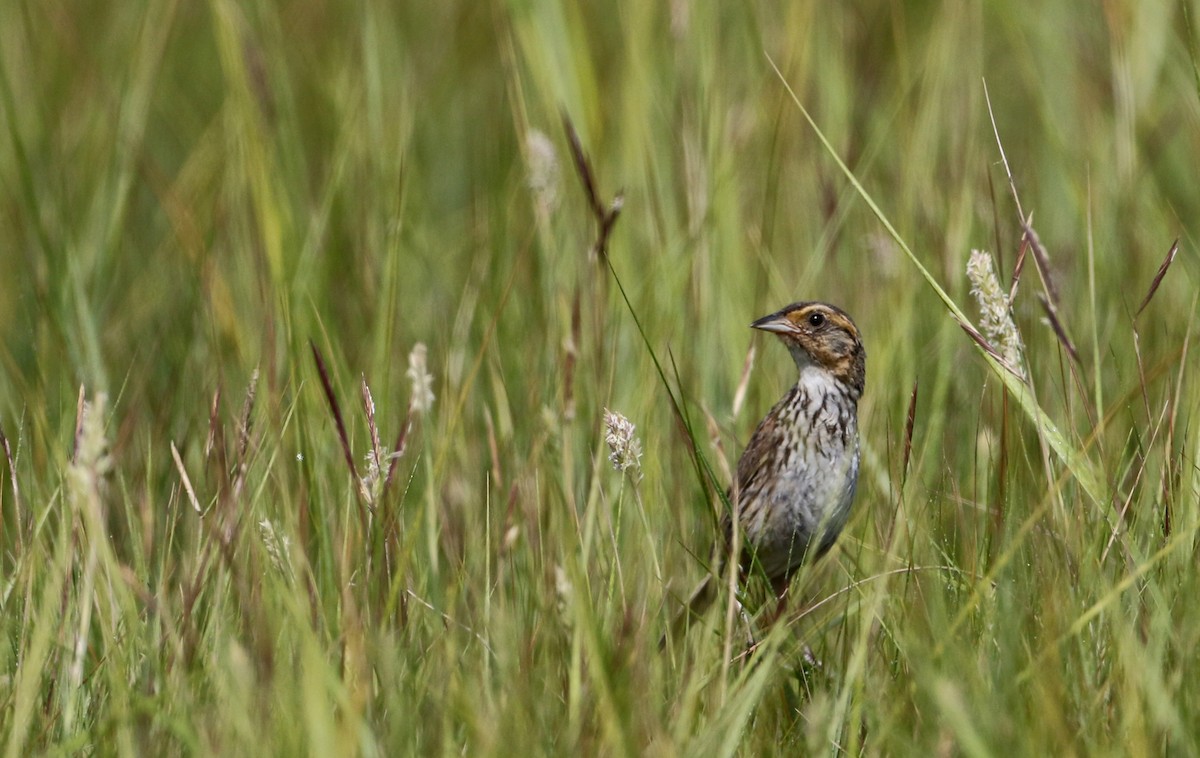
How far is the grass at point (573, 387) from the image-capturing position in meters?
2.34

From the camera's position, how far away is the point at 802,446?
3.65 metres

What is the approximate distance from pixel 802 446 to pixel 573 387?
873mm

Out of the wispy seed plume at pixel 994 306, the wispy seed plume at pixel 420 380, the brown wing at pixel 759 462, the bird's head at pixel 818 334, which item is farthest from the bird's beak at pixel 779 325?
the wispy seed plume at pixel 420 380

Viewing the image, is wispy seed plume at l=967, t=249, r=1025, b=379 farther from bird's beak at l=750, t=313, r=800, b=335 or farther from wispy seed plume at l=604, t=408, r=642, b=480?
bird's beak at l=750, t=313, r=800, b=335

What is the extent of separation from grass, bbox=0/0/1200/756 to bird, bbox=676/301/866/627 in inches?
3.1

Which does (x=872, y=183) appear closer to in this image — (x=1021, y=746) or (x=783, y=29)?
(x=783, y=29)

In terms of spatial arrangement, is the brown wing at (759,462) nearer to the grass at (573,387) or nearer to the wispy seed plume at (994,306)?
the grass at (573,387)

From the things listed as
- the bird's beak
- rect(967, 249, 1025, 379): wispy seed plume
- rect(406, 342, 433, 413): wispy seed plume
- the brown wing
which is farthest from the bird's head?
rect(406, 342, 433, 413): wispy seed plume

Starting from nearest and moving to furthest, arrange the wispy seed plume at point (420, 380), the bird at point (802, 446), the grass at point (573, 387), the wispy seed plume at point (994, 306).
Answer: the wispy seed plume at point (420, 380), the grass at point (573, 387), the wispy seed plume at point (994, 306), the bird at point (802, 446)

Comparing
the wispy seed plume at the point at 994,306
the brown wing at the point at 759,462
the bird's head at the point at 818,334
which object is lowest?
the brown wing at the point at 759,462

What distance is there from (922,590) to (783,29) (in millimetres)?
2985

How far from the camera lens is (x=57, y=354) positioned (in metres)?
3.91

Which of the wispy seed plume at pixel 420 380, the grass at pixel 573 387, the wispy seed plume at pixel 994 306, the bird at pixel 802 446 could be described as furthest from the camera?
the bird at pixel 802 446

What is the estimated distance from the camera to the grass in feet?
7.67
